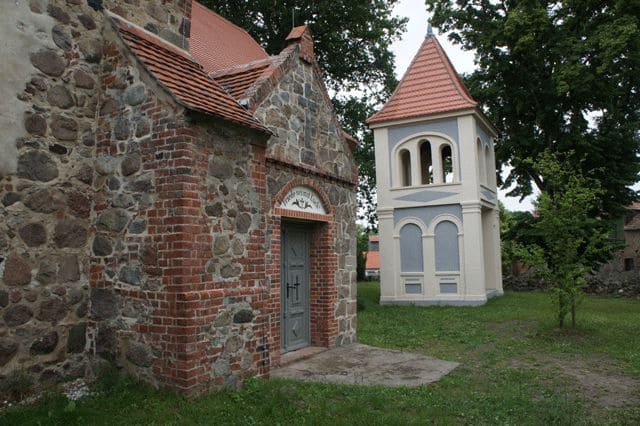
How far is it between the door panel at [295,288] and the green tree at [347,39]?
41.2 feet

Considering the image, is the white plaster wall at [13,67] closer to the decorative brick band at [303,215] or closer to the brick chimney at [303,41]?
the decorative brick band at [303,215]

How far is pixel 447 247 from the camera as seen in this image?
1750cm

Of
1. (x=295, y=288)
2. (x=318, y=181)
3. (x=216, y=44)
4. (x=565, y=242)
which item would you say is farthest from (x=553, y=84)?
(x=295, y=288)

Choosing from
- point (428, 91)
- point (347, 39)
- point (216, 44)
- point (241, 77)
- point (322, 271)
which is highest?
point (347, 39)

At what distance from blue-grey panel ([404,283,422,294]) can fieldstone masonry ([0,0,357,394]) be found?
12348 millimetres

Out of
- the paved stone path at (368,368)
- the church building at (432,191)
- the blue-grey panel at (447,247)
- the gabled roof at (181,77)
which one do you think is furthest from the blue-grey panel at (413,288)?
the gabled roof at (181,77)

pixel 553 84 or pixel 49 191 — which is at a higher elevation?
pixel 553 84

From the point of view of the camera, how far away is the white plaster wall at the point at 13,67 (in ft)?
16.3

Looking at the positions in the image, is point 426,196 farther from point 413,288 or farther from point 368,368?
point 368,368

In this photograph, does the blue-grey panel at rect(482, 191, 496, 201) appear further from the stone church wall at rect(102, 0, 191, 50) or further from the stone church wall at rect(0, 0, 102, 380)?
the stone church wall at rect(0, 0, 102, 380)

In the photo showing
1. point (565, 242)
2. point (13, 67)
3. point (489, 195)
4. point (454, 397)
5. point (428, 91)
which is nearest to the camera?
point (13, 67)

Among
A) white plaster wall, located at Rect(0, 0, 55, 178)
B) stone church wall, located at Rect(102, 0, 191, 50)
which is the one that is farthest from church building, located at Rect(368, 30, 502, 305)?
white plaster wall, located at Rect(0, 0, 55, 178)

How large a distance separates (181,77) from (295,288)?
4066mm

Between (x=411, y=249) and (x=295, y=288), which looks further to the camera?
(x=411, y=249)
